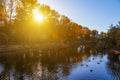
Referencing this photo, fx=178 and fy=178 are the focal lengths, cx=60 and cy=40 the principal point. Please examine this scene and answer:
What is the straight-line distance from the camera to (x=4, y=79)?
2428cm

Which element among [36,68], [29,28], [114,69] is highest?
[29,28]

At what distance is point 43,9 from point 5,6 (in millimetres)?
26096

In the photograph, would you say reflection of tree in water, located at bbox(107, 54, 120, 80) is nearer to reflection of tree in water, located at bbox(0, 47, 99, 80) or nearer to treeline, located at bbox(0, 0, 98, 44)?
reflection of tree in water, located at bbox(0, 47, 99, 80)

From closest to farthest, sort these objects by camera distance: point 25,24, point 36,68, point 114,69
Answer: point 114,69 < point 36,68 < point 25,24

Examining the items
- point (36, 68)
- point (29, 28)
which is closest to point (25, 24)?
point (29, 28)

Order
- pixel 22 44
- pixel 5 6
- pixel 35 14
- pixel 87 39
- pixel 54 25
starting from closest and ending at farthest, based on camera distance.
→ 1. pixel 5 6
2. pixel 22 44
3. pixel 35 14
4. pixel 54 25
5. pixel 87 39

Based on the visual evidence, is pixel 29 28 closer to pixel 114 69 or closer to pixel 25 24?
pixel 25 24

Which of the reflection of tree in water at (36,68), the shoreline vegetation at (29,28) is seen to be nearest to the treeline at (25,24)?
the shoreline vegetation at (29,28)

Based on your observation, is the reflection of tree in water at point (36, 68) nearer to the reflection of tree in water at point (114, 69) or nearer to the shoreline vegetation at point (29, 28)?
the reflection of tree in water at point (114, 69)

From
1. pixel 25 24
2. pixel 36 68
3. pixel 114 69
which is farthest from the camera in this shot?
pixel 25 24

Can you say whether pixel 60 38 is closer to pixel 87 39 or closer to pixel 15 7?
pixel 15 7

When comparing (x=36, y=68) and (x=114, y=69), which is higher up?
(x=36, y=68)

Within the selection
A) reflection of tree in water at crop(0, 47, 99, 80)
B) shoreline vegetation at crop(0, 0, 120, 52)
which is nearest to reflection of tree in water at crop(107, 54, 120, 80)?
reflection of tree in water at crop(0, 47, 99, 80)

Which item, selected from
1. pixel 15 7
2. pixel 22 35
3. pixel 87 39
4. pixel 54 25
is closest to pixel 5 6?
pixel 15 7
